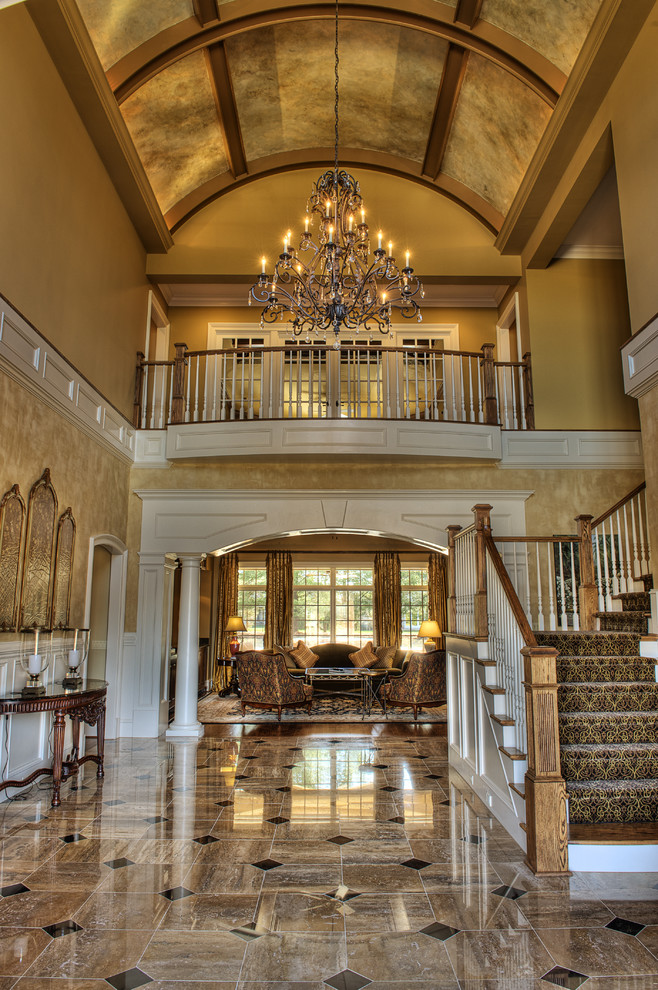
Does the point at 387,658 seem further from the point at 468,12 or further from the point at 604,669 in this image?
the point at 468,12

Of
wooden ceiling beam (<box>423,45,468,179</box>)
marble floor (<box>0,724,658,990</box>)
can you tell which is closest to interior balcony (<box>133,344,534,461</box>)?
wooden ceiling beam (<box>423,45,468,179</box>)

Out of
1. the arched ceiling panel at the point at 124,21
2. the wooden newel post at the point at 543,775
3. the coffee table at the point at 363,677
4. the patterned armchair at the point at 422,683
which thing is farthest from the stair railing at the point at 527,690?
the arched ceiling panel at the point at 124,21

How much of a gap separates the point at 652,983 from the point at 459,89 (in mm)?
8343

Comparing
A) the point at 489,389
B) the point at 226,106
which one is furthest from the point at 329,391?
the point at 226,106

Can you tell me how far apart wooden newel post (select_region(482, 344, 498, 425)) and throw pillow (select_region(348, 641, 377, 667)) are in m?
5.21

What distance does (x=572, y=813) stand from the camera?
3.79 meters

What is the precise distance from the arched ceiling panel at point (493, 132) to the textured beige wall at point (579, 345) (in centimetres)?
131

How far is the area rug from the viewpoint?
912 cm

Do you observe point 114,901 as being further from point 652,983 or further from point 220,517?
point 220,517

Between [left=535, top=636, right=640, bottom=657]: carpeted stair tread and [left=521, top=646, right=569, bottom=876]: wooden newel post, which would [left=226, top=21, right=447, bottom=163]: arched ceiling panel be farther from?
[left=521, top=646, right=569, bottom=876]: wooden newel post

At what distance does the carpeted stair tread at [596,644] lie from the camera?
5109 millimetres

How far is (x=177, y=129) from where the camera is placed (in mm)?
7867

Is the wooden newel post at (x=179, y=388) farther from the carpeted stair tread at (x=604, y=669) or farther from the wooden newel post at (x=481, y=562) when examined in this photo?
the carpeted stair tread at (x=604, y=669)

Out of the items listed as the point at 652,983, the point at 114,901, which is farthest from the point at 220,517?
the point at 652,983
